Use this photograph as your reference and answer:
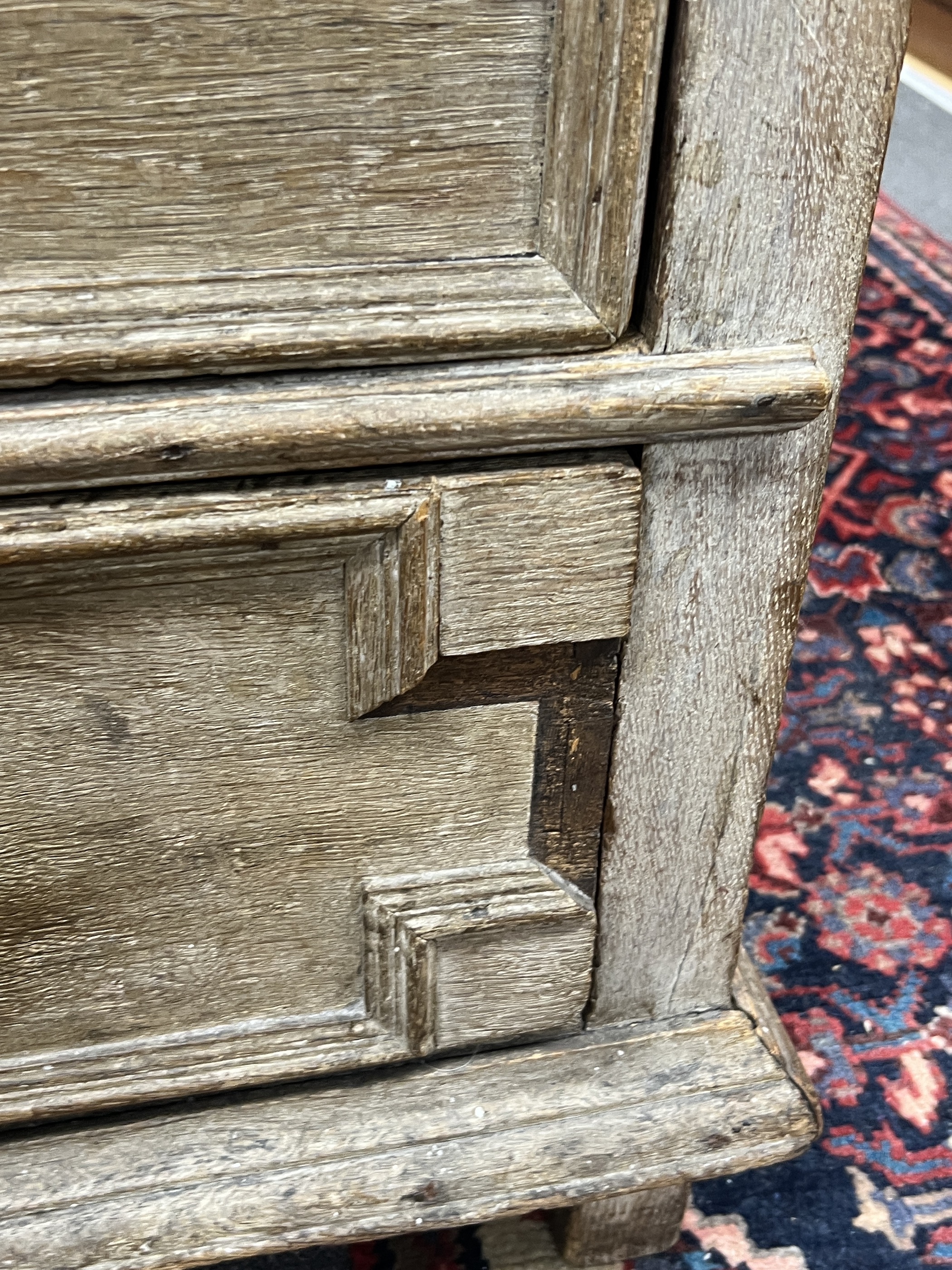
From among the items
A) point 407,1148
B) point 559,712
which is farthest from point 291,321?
point 407,1148

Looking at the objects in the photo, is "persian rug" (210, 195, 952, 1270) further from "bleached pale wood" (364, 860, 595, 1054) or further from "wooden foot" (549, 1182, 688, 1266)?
"bleached pale wood" (364, 860, 595, 1054)

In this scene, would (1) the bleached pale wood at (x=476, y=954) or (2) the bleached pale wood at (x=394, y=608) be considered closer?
(2) the bleached pale wood at (x=394, y=608)

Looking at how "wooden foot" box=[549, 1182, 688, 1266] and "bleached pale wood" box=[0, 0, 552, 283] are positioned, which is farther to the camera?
"wooden foot" box=[549, 1182, 688, 1266]

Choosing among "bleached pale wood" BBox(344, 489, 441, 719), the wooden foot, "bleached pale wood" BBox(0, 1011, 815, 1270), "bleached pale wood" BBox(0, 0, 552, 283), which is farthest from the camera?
the wooden foot

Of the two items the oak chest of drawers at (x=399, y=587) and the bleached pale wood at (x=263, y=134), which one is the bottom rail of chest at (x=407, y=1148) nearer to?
the oak chest of drawers at (x=399, y=587)

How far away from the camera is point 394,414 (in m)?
0.56

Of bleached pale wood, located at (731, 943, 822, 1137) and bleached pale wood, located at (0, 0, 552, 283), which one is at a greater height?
bleached pale wood, located at (0, 0, 552, 283)

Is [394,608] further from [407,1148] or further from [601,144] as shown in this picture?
[407,1148]

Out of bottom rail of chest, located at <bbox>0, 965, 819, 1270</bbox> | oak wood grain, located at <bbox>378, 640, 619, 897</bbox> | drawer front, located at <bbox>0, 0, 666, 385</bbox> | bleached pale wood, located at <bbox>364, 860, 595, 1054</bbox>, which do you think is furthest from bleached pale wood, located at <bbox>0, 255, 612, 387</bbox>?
bottom rail of chest, located at <bbox>0, 965, 819, 1270</bbox>

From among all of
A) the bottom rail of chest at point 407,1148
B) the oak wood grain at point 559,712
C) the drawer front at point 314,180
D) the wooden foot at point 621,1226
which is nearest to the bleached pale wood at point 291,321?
the drawer front at point 314,180

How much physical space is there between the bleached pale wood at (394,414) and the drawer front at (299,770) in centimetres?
3

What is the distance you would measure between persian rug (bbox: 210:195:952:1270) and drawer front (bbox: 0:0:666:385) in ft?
2.29

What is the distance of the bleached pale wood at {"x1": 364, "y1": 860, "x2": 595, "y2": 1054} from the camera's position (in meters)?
0.75

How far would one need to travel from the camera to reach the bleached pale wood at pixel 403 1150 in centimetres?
74
